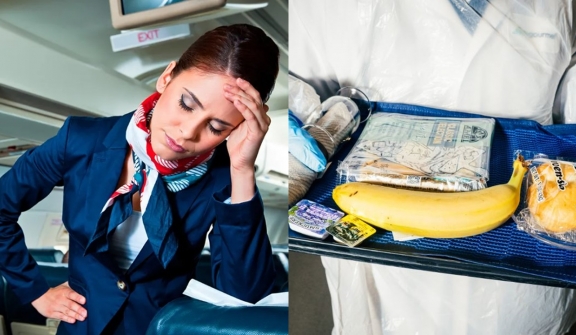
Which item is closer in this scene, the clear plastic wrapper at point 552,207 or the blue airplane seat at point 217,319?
the blue airplane seat at point 217,319

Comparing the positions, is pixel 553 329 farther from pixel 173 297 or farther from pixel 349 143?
pixel 173 297

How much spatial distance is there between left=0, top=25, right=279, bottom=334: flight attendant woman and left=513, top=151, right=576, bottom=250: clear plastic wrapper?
393 mm

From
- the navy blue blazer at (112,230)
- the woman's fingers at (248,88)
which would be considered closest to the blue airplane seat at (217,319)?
the navy blue blazer at (112,230)

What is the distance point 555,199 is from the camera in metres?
0.69

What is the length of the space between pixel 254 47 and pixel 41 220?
0.34 metres

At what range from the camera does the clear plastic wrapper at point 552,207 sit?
68cm

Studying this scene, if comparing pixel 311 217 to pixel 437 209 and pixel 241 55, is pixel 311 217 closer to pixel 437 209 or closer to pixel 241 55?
pixel 437 209

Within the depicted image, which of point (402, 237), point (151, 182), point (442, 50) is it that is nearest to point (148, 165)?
point (151, 182)

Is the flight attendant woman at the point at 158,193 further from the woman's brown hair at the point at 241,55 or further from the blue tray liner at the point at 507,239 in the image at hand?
the blue tray liner at the point at 507,239

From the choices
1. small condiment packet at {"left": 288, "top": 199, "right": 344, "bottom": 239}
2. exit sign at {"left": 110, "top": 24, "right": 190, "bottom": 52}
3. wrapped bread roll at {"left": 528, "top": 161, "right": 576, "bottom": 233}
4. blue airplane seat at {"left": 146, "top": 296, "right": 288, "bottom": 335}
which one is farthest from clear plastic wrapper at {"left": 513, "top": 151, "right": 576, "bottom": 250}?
exit sign at {"left": 110, "top": 24, "right": 190, "bottom": 52}

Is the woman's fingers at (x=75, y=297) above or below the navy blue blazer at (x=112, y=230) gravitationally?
below

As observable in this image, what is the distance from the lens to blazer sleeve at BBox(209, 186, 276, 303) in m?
0.52

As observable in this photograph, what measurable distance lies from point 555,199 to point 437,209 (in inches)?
6.6

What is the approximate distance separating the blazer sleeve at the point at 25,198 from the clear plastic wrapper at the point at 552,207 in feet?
2.06
